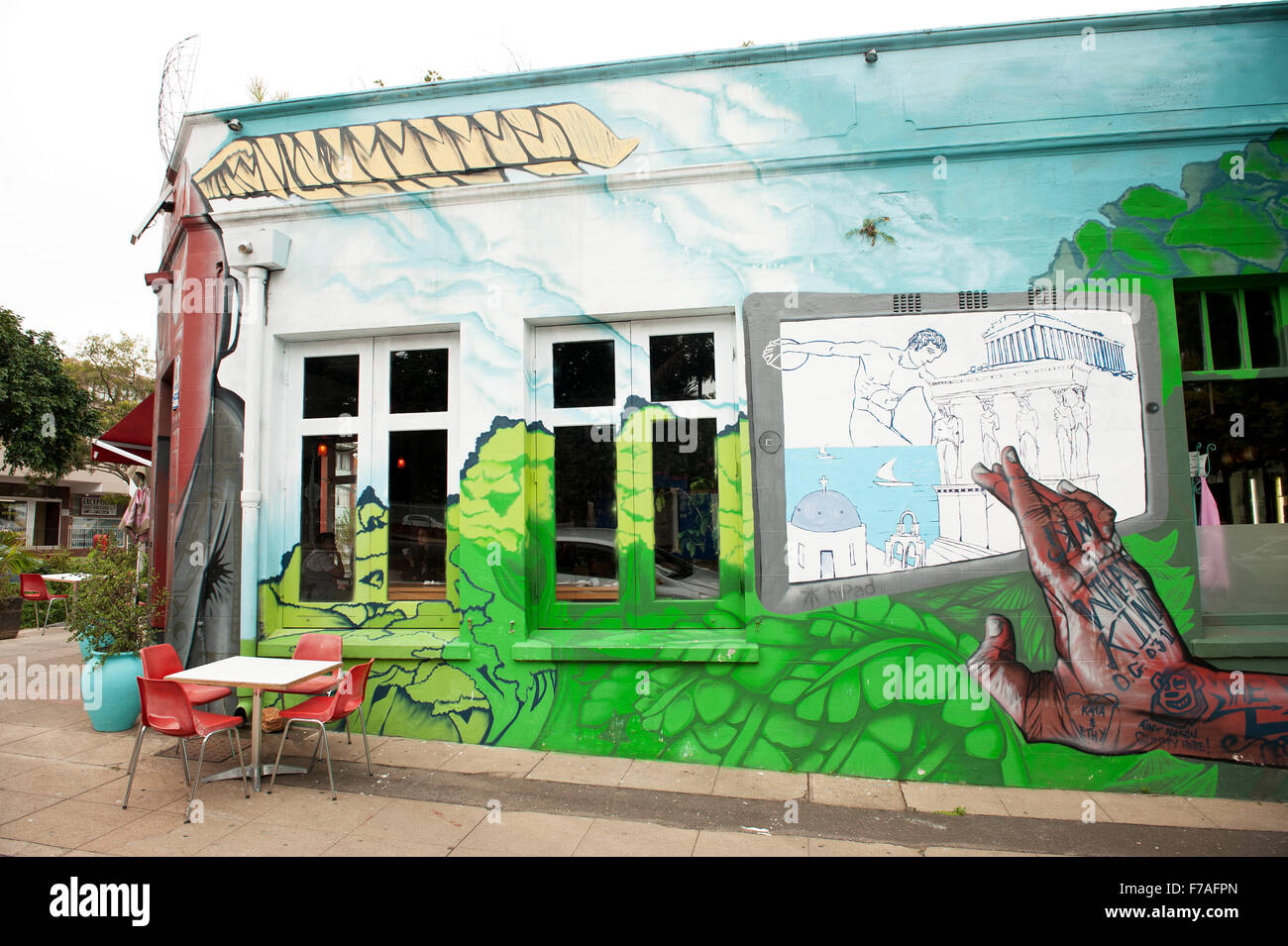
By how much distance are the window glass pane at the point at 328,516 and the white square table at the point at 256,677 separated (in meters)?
1.09

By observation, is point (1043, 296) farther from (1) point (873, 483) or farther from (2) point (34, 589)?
(2) point (34, 589)

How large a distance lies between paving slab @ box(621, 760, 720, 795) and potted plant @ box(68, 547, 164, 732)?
439 centimetres

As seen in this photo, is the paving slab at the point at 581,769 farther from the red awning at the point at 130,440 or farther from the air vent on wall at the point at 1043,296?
the red awning at the point at 130,440

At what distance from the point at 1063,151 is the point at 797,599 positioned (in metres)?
4.04

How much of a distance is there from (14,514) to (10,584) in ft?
72.1

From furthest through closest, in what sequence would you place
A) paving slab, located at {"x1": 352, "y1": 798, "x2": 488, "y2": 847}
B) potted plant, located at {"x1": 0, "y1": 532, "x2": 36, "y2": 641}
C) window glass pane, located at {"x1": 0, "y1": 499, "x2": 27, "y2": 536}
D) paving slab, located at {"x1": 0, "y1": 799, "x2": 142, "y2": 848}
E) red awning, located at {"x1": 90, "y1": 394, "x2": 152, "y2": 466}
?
window glass pane, located at {"x1": 0, "y1": 499, "x2": 27, "y2": 536} < potted plant, located at {"x1": 0, "y1": 532, "x2": 36, "y2": 641} < red awning, located at {"x1": 90, "y1": 394, "x2": 152, "y2": 466} < paving slab, located at {"x1": 352, "y1": 798, "x2": 488, "y2": 847} < paving slab, located at {"x1": 0, "y1": 799, "x2": 142, "y2": 848}

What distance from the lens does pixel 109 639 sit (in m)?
5.96

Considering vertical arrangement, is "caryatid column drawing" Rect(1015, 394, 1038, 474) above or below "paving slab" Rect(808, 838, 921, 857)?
above

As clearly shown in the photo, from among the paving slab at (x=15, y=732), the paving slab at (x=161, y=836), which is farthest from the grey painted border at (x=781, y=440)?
the paving slab at (x=15, y=732)

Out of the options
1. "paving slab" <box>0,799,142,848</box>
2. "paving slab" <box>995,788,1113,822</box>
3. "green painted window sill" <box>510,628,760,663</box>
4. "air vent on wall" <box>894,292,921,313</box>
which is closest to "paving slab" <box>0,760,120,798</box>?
"paving slab" <box>0,799,142,848</box>

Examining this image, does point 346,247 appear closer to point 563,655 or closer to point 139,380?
point 563,655

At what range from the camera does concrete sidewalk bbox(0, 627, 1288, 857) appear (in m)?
3.99

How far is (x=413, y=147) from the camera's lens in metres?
6.12

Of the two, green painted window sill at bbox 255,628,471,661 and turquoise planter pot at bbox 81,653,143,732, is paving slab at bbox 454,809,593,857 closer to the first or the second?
green painted window sill at bbox 255,628,471,661
